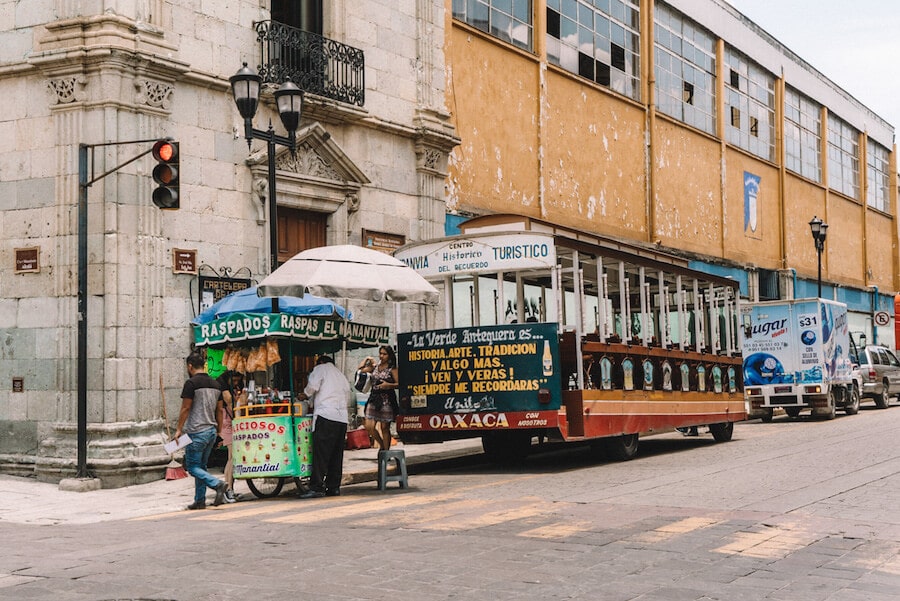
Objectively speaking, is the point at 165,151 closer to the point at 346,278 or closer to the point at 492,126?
the point at 346,278

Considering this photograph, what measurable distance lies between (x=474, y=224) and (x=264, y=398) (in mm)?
4570

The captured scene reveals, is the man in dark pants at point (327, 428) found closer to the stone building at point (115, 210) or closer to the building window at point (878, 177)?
the stone building at point (115, 210)

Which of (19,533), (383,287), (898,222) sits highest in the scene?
(898,222)

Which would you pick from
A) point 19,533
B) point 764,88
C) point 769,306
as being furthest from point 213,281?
point 764,88

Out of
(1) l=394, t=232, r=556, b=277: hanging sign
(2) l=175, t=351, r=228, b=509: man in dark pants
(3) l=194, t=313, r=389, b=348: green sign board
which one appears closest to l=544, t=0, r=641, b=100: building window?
(1) l=394, t=232, r=556, b=277: hanging sign

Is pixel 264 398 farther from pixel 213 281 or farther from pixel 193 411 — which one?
pixel 213 281

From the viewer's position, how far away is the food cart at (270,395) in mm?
12711

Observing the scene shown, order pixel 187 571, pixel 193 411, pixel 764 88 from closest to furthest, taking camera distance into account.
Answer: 1. pixel 187 571
2. pixel 193 411
3. pixel 764 88

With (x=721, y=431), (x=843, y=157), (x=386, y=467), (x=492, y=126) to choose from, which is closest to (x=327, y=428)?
(x=386, y=467)

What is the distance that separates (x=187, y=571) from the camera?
301 inches

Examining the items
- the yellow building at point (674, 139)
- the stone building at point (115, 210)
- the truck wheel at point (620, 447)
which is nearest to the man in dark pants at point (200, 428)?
the stone building at point (115, 210)

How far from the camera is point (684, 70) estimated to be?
34.5 m

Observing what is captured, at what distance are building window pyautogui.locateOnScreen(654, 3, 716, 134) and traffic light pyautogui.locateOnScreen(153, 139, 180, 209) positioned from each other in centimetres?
2185

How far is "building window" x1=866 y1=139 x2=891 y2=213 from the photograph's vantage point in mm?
51594
